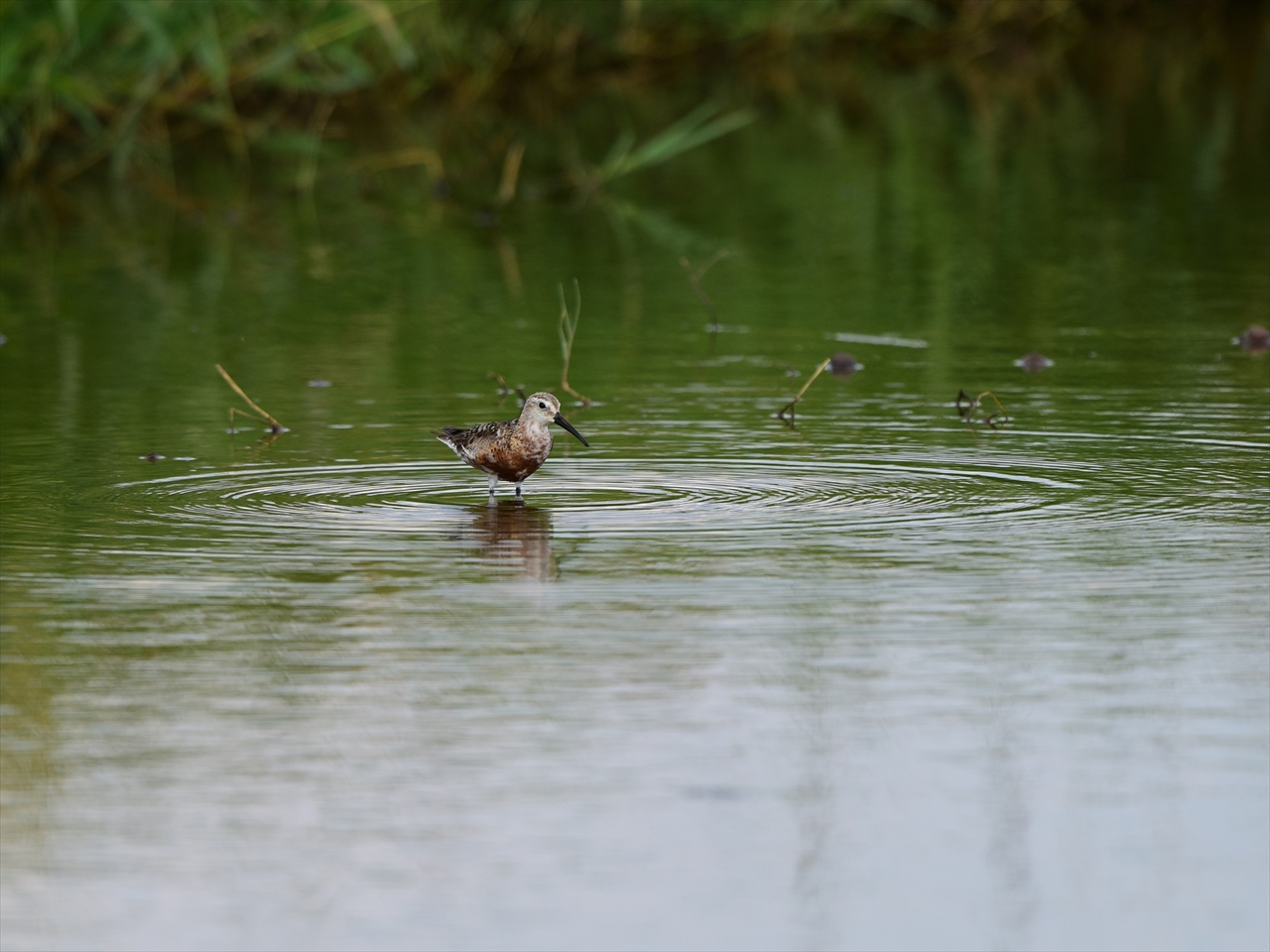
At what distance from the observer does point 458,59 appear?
79.4ft

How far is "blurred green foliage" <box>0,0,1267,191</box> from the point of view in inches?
628

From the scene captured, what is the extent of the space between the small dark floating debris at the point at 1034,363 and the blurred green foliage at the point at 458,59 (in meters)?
5.10

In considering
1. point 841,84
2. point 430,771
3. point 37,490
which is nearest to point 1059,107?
point 841,84

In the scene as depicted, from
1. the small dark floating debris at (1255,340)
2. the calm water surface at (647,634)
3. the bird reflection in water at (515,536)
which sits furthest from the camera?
the small dark floating debris at (1255,340)

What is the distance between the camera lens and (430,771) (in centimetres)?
439

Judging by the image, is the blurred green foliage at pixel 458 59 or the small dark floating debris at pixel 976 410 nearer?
the small dark floating debris at pixel 976 410

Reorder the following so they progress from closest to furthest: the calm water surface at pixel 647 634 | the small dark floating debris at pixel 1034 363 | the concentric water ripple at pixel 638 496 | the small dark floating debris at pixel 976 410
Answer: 1. the calm water surface at pixel 647 634
2. the concentric water ripple at pixel 638 496
3. the small dark floating debris at pixel 976 410
4. the small dark floating debris at pixel 1034 363

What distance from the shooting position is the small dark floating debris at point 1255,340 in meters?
9.98

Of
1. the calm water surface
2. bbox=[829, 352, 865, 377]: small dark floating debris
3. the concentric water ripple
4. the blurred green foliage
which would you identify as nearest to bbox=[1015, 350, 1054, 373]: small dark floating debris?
the calm water surface

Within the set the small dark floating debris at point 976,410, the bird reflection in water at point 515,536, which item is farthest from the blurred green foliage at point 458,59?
the bird reflection in water at point 515,536

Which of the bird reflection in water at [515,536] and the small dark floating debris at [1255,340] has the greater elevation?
the small dark floating debris at [1255,340]

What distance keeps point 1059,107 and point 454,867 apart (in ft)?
70.2

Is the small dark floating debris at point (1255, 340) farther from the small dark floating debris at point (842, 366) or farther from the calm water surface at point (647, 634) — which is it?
the small dark floating debris at point (842, 366)

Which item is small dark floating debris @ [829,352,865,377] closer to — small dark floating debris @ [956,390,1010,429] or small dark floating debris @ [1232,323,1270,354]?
small dark floating debris @ [956,390,1010,429]
